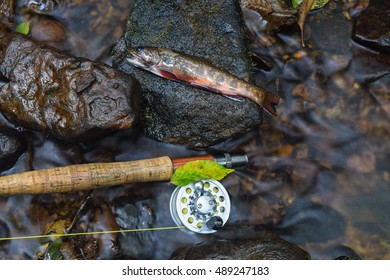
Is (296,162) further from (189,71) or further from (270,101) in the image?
(189,71)

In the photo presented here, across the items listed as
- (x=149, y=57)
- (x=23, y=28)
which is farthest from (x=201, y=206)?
(x=23, y=28)

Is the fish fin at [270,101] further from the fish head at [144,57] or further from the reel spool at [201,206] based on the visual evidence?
the fish head at [144,57]

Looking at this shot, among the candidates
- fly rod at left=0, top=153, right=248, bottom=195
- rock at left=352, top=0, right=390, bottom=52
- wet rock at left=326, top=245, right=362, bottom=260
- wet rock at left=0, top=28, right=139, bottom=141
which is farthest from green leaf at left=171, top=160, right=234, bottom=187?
rock at left=352, top=0, right=390, bottom=52

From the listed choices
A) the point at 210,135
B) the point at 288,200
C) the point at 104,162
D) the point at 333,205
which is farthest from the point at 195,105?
the point at 333,205

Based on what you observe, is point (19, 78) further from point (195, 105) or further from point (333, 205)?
A: point (333, 205)

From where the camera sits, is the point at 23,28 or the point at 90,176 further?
the point at 23,28

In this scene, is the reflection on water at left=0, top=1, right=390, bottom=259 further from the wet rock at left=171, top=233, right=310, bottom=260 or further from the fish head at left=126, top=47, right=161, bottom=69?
the fish head at left=126, top=47, right=161, bottom=69
